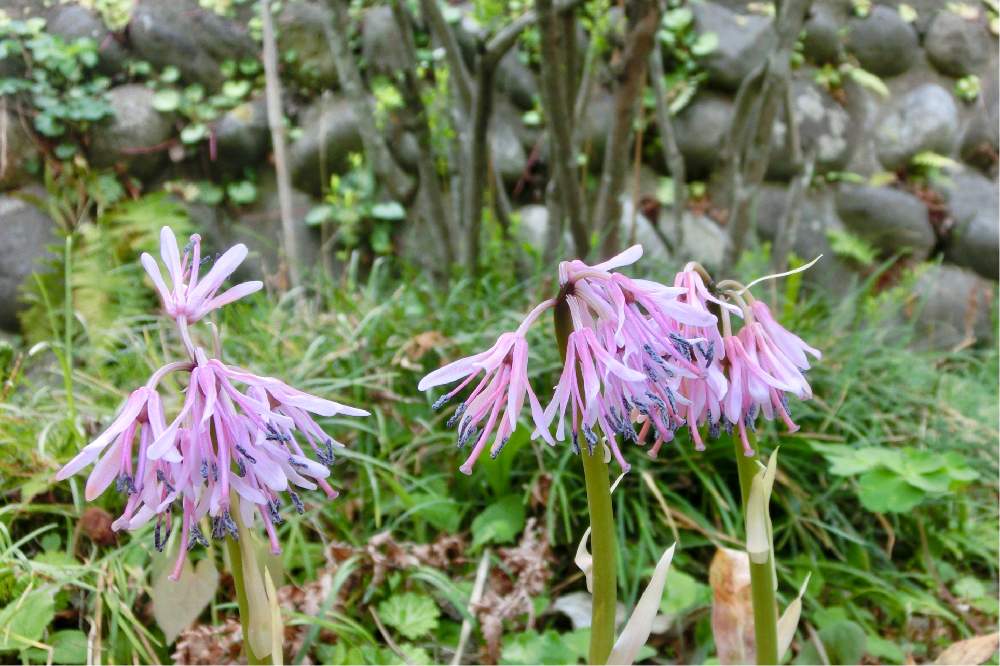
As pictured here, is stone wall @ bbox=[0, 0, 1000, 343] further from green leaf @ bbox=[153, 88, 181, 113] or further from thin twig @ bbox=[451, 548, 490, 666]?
thin twig @ bbox=[451, 548, 490, 666]

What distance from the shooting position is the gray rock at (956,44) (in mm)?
7145

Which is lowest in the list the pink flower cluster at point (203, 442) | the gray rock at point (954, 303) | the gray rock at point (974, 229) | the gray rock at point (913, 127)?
the gray rock at point (954, 303)

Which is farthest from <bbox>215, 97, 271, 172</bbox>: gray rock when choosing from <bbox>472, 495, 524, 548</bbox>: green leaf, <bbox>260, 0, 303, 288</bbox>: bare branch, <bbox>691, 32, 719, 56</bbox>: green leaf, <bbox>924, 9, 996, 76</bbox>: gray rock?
<bbox>924, 9, 996, 76</bbox>: gray rock

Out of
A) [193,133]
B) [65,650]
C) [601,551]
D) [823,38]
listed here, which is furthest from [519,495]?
[823,38]

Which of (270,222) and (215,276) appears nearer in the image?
(215,276)

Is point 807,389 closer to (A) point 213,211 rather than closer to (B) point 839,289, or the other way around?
(A) point 213,211

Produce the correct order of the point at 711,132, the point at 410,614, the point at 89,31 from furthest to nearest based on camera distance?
the point at 711,132 < the point at 89,31 < the point at 410,614

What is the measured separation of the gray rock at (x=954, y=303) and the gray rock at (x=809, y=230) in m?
0.62

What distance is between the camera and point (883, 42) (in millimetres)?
7090

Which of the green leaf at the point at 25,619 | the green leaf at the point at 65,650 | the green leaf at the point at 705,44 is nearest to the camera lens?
the green leaf at the point at 25,619

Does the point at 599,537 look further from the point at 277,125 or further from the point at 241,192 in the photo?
the point at 241,192

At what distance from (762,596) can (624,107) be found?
2.59 m

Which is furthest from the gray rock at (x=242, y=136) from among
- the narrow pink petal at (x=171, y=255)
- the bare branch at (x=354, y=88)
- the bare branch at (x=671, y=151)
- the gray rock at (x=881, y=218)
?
the narrow pink petal at (x=171, y=255)

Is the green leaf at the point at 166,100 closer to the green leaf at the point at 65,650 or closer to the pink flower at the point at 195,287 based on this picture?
the green leaf at the point at 65,650
